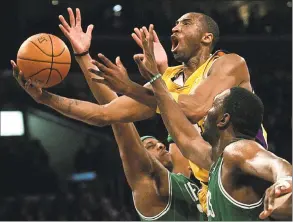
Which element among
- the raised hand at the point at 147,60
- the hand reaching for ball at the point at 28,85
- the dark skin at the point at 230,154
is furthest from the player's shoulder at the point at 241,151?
the hand reaching for ball at the point at 28,85

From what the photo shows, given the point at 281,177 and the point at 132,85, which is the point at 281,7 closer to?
the point at 132,85

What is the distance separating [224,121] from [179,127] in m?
0.31

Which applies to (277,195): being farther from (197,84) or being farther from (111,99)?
(111,99)

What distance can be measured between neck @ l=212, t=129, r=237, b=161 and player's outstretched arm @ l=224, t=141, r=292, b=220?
0.76ft

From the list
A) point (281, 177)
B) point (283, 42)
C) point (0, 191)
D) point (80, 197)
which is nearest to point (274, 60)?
point (283, 42)

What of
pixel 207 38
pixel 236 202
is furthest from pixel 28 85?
pixel 236 202

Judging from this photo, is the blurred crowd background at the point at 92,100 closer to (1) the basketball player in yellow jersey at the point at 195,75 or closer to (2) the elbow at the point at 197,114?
(1) the basketball player in yellow jersey at the point at 195,75

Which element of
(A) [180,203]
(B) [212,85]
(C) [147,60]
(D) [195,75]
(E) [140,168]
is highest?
(C) [147,60]

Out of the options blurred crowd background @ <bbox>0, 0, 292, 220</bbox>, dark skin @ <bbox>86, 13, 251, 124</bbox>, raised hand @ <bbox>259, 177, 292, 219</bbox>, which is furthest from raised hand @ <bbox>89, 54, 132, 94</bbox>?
blurred crowd background @ <bbox>0, 0, 292, 220</bbox>

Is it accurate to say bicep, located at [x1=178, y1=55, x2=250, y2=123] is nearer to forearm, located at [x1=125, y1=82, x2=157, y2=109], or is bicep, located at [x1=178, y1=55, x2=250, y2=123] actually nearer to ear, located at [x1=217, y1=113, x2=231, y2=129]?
forearm, located at [x1=125, y1=82, x2=157, y2=109]

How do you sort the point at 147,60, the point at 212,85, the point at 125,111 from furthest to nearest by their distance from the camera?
the point at 125,111, the point at 212,85, the point at 147,60

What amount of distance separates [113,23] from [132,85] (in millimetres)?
6742

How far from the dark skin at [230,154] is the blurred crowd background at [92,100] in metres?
5.55

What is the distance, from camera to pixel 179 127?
322 centimetres
